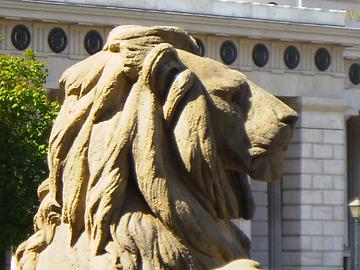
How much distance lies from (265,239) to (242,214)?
161 ft

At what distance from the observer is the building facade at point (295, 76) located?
51.0m

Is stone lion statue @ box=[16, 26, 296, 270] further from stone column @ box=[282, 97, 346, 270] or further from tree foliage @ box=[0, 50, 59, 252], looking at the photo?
stone column @ box=[282, 97, 346, 270]

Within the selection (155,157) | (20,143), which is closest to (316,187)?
(20,143)

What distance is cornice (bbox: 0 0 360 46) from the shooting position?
159 ft

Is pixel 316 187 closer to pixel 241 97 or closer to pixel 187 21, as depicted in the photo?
pixel 187 21

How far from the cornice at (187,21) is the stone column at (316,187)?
198cm

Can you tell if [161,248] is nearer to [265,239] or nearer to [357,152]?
[265,239]

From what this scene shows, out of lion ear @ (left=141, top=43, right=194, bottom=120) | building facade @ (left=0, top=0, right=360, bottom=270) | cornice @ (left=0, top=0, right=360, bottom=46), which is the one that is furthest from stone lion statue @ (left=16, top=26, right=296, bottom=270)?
building facade @ (left=0, top=0, right=360, bottom=270)

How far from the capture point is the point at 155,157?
8000 mm

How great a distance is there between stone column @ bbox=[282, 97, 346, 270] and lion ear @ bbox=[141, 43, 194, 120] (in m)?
47.1

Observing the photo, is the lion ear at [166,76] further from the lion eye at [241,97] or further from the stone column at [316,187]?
the stone column at [316,187]

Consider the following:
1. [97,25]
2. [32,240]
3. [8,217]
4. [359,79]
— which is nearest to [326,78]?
[359,79]

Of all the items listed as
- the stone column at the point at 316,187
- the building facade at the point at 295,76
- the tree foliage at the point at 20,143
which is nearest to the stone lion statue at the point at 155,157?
the tree foliage at the point at 20,143

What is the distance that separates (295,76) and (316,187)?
3.24 meters
